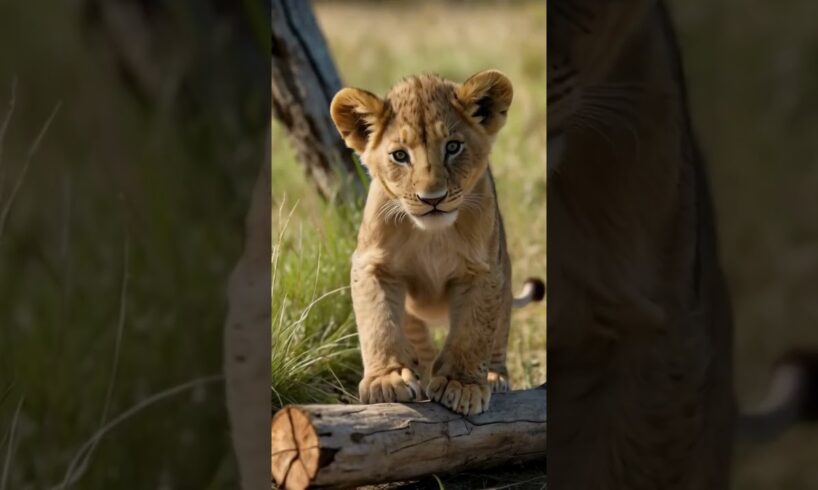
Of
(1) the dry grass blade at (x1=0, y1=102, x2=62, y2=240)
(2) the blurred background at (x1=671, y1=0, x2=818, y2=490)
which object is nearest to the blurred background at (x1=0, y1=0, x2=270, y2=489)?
(1) the dry grass blade at (x1=0, y1=102, x2=62, y2=240)

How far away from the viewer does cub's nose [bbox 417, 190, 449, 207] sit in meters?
3.21

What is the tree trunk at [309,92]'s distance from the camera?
4848 mm

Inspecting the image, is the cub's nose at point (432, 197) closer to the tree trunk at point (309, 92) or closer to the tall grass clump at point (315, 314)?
the tall grass clump at point (315, 314)

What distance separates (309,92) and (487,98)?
165 centimetres

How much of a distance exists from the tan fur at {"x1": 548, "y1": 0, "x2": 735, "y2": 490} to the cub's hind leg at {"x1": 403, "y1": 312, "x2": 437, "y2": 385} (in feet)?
4.26

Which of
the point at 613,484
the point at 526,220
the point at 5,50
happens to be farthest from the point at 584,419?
the point at 526,220

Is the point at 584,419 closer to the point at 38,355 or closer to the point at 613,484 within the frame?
the point at 613,484

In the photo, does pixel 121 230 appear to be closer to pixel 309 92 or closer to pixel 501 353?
pixel 501 353

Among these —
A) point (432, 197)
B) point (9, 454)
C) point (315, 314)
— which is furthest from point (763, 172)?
point (315, 314)

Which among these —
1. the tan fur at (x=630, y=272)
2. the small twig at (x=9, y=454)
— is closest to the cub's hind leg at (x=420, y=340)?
the tan fur at (x=630, y=272)

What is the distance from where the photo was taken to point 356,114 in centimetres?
344

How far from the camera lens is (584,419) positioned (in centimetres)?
263

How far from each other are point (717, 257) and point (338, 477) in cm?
113

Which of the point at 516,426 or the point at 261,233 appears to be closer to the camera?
the point at 261,233
